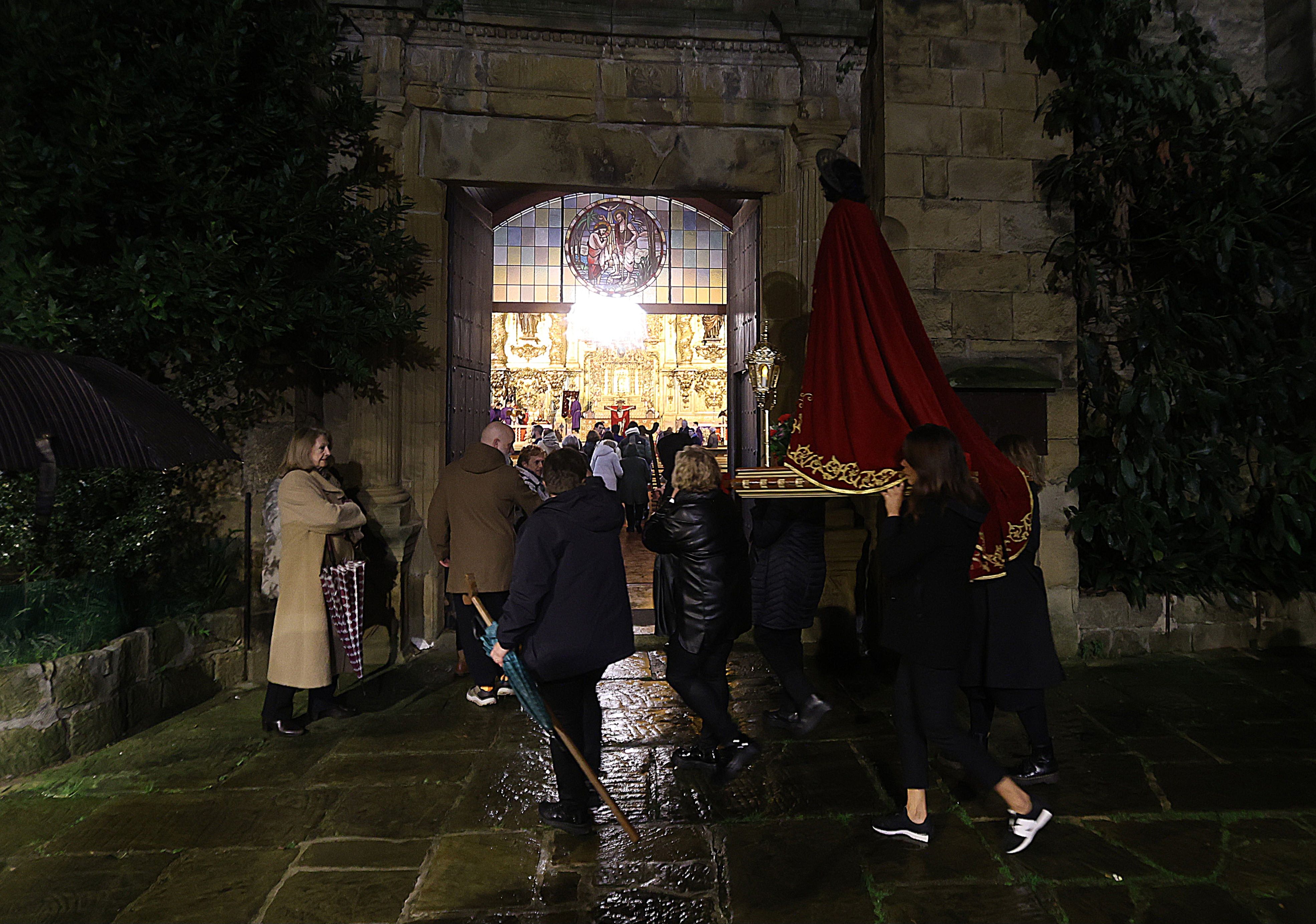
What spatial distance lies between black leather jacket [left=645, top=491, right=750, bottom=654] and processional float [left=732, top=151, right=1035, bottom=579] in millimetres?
228

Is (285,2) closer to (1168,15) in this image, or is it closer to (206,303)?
(206,303)

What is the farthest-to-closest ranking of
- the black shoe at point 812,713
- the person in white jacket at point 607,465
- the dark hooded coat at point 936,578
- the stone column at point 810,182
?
1. the person in white jacket at point 607,465
2. the stone column at point 810,182
3. the black shoe at point 812,713
4. the dark hooded coat at point 936,578

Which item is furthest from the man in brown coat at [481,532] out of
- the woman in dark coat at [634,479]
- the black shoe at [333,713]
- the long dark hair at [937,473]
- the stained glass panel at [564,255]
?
the stained glass panel at [564,255]

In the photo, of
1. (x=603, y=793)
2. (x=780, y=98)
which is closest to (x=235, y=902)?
(x=603, y=793)

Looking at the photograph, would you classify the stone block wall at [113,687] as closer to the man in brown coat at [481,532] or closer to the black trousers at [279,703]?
the black trousers at [279,703]

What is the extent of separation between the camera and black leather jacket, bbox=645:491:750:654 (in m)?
3.57

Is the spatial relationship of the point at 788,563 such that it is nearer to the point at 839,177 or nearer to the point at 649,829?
the point at 649,829

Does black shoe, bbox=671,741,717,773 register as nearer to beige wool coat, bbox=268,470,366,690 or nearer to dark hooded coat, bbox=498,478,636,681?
dark hooded coat, bbox=498,478,636,681

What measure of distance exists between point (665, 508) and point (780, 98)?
4.06 meters

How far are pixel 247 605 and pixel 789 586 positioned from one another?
3.50 meters

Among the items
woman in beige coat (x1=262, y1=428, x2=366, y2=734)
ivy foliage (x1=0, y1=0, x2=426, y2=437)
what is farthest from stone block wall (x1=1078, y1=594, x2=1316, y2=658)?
ivy foliage (x1=0, y1=0, x2=426, y2=437)

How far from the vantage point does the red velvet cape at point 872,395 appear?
3221 mm

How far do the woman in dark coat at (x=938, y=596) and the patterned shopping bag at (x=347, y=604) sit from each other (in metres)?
2.94

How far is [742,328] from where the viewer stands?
679cm
